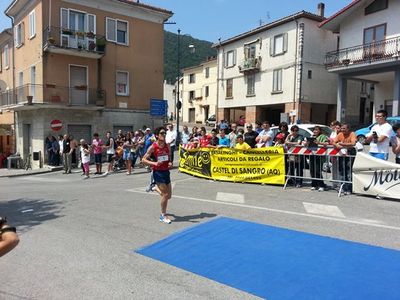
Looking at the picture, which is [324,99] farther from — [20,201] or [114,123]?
[20,201]

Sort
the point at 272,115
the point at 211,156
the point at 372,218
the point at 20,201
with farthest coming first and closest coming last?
the point at 272,115 → the point at 211,156 → the point at 20,201 → the point at 372,218

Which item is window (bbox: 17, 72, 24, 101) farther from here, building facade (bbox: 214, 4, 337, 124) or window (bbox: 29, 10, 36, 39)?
building facade (bbox: 214, 4, 337, 124)

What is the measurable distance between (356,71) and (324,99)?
6295mm

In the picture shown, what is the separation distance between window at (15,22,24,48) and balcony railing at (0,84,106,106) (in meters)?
3.68

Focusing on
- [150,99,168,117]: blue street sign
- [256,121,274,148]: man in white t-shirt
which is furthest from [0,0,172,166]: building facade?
[256,121,274,148]: man in white t-shirt

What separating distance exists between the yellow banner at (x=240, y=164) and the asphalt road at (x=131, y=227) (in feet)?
1.45

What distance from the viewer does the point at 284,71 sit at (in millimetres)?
31375

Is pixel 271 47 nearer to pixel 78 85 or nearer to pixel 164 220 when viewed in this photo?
pixel 78 85

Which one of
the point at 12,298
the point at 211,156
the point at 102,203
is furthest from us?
the point at 211,156

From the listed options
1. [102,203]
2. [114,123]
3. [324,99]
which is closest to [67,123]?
[114,123]

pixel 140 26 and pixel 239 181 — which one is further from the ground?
pixel 140 26

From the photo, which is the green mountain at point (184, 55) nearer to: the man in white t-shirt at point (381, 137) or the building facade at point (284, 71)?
the building facade at point (284, 71)

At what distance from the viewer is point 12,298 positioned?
388 centimetres

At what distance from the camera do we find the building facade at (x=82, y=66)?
73.0 feet
